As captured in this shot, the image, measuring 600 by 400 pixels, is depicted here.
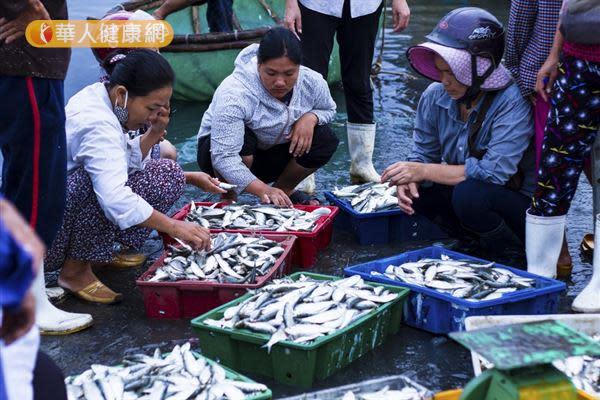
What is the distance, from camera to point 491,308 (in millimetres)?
3908

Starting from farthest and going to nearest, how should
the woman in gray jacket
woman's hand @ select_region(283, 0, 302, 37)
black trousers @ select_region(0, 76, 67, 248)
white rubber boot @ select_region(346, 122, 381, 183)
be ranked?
white rubber boot @ select_region(346, 122, 381, 183) → woman's hand @ select_region(283, 0, 302, 37) → the woman in gray jacket → black trousers @ select_region(0, 76, 67, 248)

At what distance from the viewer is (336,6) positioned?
5859 mm

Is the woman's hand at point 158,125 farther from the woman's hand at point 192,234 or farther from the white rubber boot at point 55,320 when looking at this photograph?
the white rubber boot at point 55,320

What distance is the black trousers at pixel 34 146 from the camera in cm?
369

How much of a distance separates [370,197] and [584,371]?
220 centimetres

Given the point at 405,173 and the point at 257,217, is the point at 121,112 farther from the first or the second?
the point at 405,173

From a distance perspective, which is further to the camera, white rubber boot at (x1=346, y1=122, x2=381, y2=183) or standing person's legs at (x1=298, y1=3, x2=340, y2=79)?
white rubber boot at (x1=346, y1=122, x2=381, y2=183)

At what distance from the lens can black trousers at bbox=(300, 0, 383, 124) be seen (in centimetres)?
593

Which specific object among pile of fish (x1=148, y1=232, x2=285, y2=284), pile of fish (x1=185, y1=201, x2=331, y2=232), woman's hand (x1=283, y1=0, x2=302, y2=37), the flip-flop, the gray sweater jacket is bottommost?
the flip-flop

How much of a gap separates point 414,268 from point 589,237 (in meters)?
1.31

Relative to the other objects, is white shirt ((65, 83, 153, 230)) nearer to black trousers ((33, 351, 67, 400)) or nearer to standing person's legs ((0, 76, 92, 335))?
standing person's legs ((0, 76, 92, 335))

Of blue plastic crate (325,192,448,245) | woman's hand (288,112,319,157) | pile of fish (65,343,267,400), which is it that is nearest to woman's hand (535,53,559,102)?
blue plastic crate (325,192,448,245)

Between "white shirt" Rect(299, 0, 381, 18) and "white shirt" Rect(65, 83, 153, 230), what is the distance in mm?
1927

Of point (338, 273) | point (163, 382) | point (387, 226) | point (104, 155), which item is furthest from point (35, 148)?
point (387, 226)
